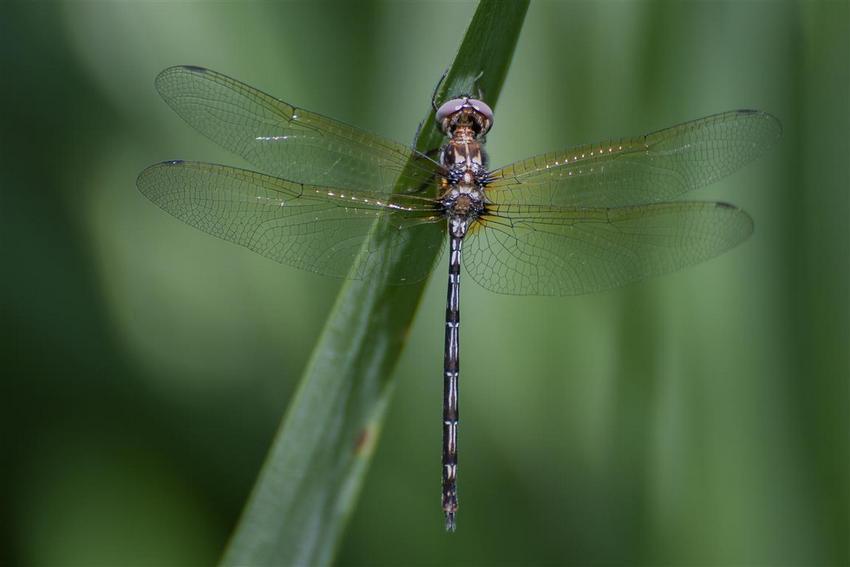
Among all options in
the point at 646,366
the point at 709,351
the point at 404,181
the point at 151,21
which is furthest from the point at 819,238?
the point at 151,21

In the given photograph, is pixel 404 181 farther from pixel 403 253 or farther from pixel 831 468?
pixel 831 468

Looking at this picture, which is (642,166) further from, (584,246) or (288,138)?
(288,138)

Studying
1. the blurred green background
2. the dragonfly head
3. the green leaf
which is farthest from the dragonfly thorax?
the green leaf

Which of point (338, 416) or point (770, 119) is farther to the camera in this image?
point (770, 119)

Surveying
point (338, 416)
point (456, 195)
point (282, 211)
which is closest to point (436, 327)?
point (456, 195)

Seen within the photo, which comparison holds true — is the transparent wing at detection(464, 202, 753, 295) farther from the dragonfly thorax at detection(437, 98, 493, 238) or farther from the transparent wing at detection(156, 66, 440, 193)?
the transparent wing at detection(156, 66, 440, 193)

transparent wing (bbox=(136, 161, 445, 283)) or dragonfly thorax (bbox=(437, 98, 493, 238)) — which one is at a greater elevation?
dragonfly thorax (bbox=(437, 98, 493, 238))
